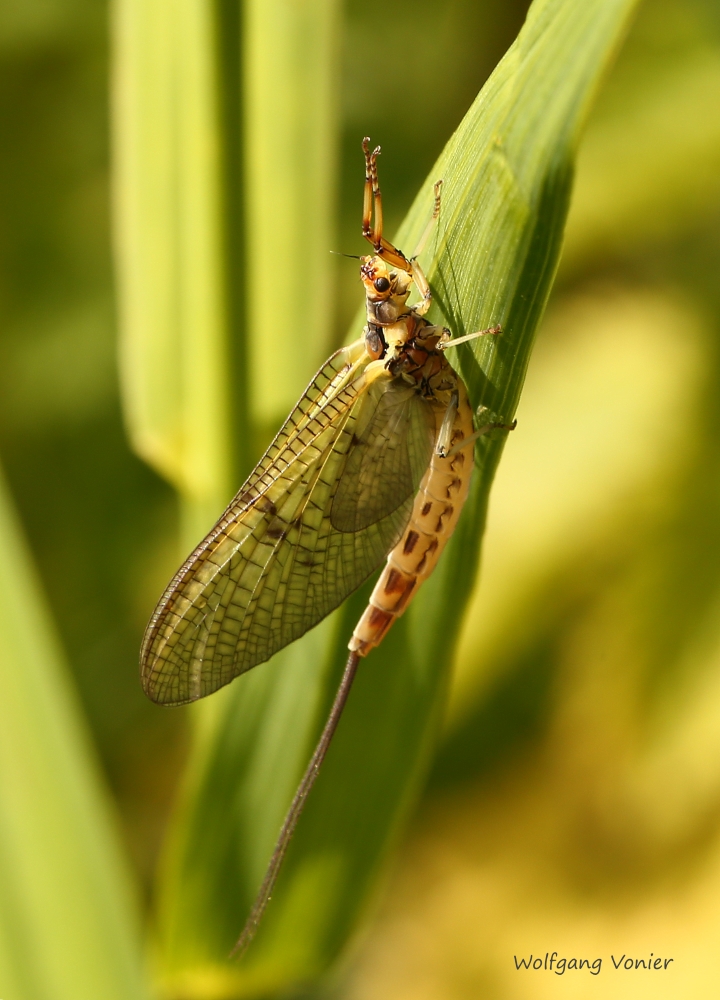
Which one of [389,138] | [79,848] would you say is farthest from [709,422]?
[79,848]

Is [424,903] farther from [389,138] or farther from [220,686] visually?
[389,138]

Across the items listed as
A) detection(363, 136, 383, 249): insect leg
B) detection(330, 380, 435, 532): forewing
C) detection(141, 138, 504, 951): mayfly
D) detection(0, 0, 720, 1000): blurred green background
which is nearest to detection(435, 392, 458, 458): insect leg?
detection(141, 138, 504, 951): mayfly

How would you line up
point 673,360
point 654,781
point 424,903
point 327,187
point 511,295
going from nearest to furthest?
point 511,295 < point 327,187 < point 654,781 < point 673,360 < point 424,903

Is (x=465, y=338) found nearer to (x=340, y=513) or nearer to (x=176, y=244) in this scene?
(x=340, y=513)

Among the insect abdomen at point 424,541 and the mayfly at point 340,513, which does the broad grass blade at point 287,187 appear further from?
the insect abdomen at point 424,541

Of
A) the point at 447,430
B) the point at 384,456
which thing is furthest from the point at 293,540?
the point at 447,430

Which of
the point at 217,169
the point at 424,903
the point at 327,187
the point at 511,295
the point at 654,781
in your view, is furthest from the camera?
the point at 424,903
